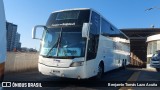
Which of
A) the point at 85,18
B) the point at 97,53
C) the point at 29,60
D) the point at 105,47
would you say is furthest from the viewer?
the point at 29,60

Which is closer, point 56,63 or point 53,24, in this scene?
point 56,63

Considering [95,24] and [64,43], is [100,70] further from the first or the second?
[64,43]

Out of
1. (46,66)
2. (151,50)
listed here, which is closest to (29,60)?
(46,66)

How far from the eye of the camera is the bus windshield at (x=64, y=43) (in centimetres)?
1030

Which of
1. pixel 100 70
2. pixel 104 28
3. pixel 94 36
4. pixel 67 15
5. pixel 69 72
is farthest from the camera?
pixel 104 28

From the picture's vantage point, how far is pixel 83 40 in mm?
10461

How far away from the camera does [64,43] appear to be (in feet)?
34.5

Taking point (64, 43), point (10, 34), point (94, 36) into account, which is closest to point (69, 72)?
point (64, 43)

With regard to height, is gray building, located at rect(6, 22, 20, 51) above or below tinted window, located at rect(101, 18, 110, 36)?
below

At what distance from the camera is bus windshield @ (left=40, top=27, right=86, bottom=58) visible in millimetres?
10297

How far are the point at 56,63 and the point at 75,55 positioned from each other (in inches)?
32.6

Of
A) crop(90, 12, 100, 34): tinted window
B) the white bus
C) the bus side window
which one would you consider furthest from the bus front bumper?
crop(90, 12, 100, 34): tinted window

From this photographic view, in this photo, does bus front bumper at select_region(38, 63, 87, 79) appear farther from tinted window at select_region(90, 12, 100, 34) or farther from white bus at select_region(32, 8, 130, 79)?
tinted window at select_region(90, 12, 100, 34)

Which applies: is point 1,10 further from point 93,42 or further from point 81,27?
point 93,42
